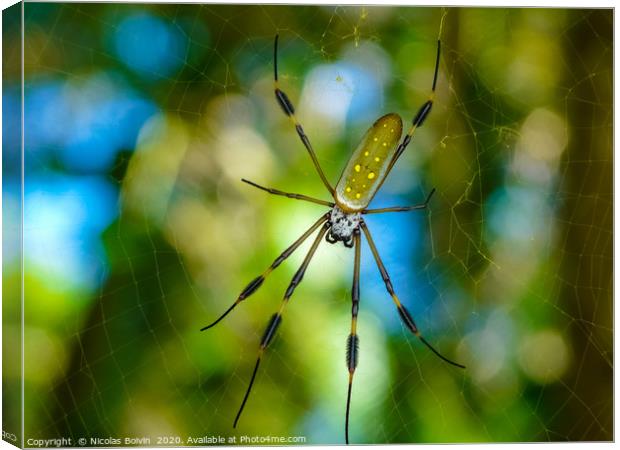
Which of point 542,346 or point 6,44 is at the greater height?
point 6,44

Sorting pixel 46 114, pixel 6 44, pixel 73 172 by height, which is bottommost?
pixel 73 172

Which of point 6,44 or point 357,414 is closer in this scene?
point 6,44

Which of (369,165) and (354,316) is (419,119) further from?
(354,316)

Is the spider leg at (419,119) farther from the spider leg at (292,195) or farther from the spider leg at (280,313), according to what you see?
the spider leg at (280,313)

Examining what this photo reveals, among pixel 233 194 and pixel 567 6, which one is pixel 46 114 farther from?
pixel 567 6

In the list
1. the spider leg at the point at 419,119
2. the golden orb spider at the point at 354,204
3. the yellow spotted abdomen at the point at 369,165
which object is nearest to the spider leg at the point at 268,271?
the golden orb spider at the point at 354,204


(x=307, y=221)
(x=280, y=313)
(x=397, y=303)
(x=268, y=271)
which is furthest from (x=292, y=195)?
(x=397, y=303)

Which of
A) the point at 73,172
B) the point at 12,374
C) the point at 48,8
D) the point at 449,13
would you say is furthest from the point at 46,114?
the point at 449,13

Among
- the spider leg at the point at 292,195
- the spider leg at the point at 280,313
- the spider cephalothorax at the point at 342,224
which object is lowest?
the spider leg at the point at 280,313
